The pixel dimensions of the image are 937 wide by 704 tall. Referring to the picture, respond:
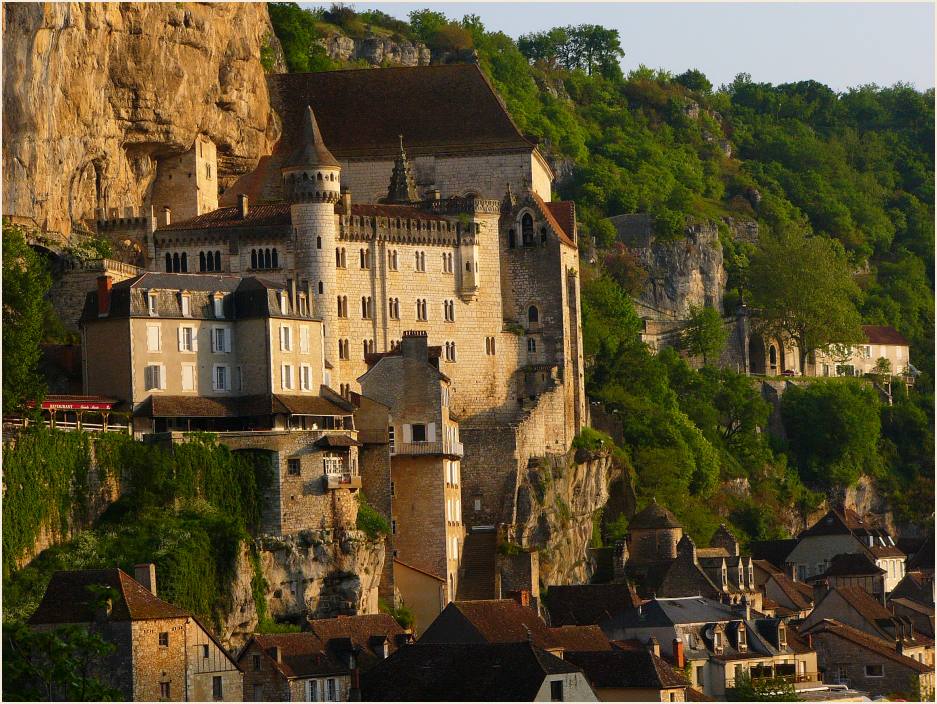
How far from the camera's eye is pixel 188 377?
90188 mm

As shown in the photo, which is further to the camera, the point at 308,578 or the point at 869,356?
the point at 869,356

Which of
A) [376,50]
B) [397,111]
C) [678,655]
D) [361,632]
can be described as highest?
[376,50]

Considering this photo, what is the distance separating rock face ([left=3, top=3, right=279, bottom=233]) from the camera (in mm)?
95188

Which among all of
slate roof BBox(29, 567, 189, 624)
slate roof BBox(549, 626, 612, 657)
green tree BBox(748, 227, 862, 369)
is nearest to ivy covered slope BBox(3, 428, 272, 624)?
slate roof BBox(29, 567, 189, 624)

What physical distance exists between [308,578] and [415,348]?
42.4 ft

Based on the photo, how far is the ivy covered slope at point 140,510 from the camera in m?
80.0

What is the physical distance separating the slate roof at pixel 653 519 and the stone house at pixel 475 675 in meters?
28.1

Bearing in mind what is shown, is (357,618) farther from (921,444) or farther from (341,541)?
(921,444)

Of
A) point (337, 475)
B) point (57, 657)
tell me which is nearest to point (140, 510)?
point (337, 475)

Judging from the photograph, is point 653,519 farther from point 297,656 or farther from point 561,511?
point 297,656

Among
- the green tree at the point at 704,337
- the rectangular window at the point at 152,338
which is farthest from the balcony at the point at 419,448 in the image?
the green tree at the point at 704,337

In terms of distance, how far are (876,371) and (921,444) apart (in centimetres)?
853

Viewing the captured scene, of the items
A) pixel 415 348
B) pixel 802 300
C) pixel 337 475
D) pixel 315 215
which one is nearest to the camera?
pixel 337 475

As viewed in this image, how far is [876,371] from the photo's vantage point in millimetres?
149000
